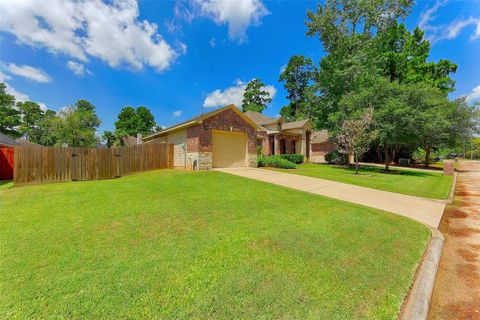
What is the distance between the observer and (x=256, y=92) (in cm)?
4716

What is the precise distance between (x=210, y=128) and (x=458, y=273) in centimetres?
1241

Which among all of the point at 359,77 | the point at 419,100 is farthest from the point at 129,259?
the point at 359,77

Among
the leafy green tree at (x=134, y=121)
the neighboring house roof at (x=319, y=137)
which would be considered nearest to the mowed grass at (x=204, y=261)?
the neighboring house roof at (x=319, y=137)

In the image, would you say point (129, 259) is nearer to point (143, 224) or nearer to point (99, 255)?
point (99, 255)

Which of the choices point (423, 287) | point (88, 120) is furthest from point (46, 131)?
point (423, 287)

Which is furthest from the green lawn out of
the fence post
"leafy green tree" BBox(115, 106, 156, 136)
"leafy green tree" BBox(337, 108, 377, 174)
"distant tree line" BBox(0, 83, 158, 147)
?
"leafy green tree" BBox(115, 106, 156, 136)

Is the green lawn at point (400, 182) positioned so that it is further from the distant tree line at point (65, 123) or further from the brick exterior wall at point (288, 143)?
the distant tree line at point (65, 123)

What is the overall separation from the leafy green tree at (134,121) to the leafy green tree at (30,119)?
15.6 m

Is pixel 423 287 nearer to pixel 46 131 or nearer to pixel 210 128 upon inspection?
pixel 210 128

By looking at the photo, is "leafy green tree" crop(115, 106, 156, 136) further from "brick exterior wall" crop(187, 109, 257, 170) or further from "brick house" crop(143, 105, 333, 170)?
"brick exterior wall" crop(187, 109, 257, 170)

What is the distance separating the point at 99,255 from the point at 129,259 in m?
0.52

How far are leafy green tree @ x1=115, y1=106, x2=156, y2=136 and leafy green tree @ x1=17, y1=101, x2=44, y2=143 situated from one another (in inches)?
615

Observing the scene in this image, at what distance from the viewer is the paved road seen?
8.46ft

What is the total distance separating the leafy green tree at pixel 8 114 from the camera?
129ft
